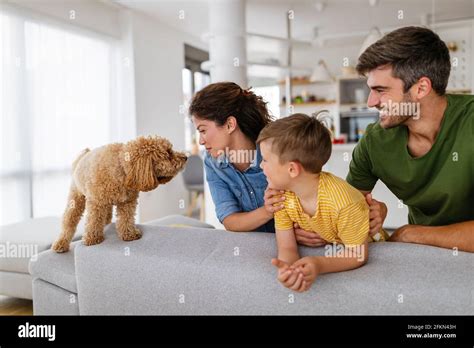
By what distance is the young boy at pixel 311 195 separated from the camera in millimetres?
1201

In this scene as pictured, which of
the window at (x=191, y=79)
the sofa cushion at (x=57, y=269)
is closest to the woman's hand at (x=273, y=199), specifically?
the sofa cushion at (x=57, y=269)

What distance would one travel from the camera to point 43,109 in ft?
15.4

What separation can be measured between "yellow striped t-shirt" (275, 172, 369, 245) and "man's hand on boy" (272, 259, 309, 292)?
A: 0.71ft

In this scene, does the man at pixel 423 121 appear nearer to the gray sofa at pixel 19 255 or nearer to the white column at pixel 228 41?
the gray sofa at pixel 19 255

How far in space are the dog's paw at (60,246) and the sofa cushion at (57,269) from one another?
18mm

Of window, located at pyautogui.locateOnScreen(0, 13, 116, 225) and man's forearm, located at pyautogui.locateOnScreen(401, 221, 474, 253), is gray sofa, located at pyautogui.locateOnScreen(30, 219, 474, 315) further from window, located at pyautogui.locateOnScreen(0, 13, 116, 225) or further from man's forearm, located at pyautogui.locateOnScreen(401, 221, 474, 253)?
window, located at pyautogui.locateOnScreen(0, 13, 116, 225)

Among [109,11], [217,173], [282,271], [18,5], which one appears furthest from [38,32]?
[282,271]

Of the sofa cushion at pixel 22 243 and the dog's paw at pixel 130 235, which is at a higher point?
the dog's paw at pixel 130 235

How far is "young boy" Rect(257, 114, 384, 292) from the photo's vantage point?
120 cm

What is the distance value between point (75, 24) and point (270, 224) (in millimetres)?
4359

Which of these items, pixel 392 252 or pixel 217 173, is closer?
pixel 392 252

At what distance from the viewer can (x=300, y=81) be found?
8961 mm
